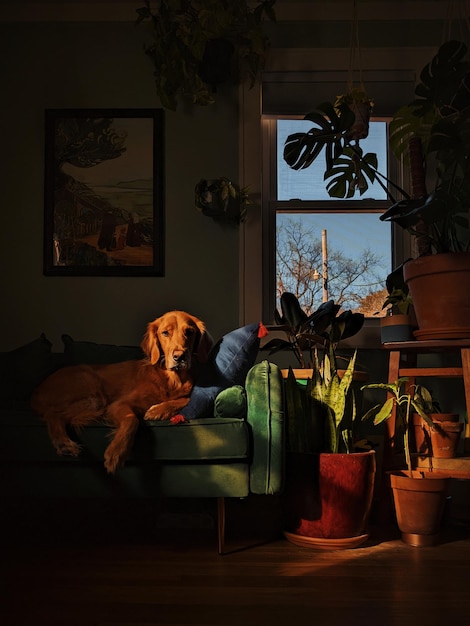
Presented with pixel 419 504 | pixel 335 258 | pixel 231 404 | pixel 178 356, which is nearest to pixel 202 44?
pixel 335 258

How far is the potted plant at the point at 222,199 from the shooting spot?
11.1ft

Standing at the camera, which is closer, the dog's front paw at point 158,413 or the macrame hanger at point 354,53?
the dog's front paw at point 158,413

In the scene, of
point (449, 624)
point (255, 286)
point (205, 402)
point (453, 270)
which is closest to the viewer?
point (449, 624)

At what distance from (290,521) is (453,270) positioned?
116 cm

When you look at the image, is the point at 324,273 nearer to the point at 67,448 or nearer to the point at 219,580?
the point at 67,448

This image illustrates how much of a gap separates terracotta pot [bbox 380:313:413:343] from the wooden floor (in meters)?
0.80

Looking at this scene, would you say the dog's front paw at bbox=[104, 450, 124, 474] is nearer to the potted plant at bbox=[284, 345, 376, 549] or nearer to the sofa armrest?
the sofa armrest

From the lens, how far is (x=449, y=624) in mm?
1571

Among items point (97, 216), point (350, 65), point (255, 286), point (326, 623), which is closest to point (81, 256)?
point (97, 216)

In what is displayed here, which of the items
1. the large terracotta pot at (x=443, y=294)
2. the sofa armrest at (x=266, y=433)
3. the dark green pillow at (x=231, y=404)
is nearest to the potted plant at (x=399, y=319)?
the large terracotta pot at (x=443, y=294)

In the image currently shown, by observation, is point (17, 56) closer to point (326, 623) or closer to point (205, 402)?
point (205, 402)

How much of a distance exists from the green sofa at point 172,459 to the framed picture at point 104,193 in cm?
141

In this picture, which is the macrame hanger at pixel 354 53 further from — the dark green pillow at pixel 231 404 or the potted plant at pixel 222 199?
the dark green pillow at pixel 231 404

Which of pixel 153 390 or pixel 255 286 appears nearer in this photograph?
pixel 153 390
